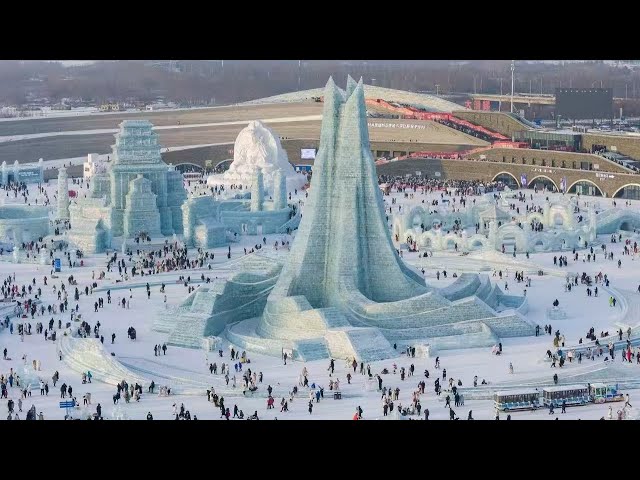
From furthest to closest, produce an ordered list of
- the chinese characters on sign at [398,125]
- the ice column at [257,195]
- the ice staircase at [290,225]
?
the chinese characters on sign at [398,125]
the ice column at [257,195]
the ice staircase at [290,225]

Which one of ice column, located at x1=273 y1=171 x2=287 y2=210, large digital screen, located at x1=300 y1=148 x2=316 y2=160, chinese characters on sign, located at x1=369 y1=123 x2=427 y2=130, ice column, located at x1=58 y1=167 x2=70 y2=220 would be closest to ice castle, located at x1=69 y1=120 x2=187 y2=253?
ice column, located at x1=58 y1=167 x2=70 y2=220

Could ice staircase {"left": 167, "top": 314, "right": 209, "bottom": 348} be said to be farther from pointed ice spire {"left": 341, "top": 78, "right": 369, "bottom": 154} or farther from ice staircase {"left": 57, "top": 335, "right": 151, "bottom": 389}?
pointed ice spire {"left": 341, "top": 78, "right": 369, "bottom": 154}

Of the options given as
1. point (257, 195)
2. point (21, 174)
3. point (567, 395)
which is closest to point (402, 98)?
point (21, 174)

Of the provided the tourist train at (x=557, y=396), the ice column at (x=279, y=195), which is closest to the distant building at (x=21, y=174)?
the ice column at (x=279, y=195)

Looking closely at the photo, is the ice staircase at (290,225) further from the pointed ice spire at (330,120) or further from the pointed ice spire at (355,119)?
the pointed ice spire at (355,119)

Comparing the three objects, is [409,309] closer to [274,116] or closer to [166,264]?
[166,264]

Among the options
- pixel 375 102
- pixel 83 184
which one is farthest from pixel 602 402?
pixel 375 102
